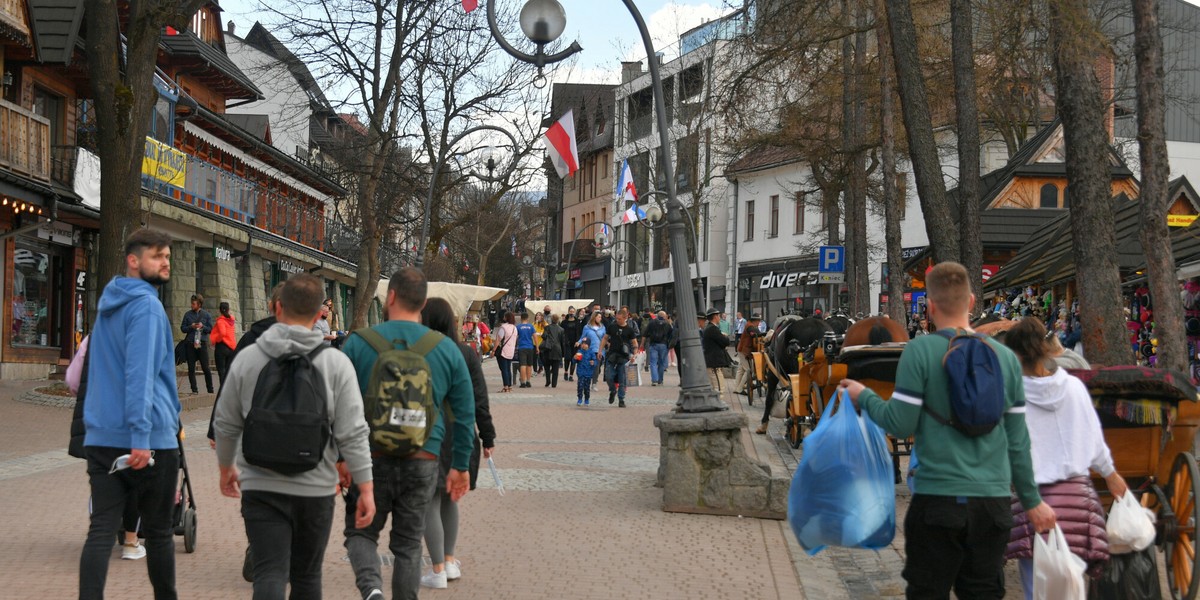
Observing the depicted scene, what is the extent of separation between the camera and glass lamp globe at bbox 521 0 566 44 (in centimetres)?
1301

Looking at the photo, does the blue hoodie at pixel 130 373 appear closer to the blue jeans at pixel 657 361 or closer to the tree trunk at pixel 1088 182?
the tree trunk at pixel 1088 182

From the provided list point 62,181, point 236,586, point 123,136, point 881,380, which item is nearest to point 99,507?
point 236,586

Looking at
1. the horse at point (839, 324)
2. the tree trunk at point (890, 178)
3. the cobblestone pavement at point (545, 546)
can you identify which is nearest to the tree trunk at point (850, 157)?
the tree trunk at point (890, 178)

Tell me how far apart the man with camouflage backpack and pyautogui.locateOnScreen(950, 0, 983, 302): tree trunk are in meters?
10.6

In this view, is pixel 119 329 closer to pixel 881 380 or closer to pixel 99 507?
pixel 99 507

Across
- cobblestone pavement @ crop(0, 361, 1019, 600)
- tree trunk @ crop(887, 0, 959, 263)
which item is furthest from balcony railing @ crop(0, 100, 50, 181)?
tree trunk @ crop(887, 0, 959, 263)

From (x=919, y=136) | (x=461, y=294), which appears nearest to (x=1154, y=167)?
(x=919, y=136)

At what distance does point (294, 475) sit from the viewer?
4867 mm

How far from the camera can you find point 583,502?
11000 millimetres

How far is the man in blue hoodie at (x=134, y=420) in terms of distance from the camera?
5.36 metres

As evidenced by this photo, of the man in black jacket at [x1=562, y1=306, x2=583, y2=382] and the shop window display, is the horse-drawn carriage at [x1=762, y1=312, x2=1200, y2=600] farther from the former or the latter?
the man in black jacket at [x1=562, y1=306, x2=583, y2=382]

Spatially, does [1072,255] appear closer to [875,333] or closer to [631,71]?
[875,333]

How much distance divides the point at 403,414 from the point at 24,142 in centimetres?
2091

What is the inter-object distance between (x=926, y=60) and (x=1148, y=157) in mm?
14250
